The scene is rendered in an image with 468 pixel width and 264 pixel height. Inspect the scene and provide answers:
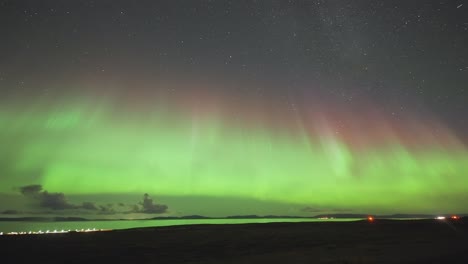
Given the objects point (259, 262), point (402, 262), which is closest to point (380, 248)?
point (402, 262)

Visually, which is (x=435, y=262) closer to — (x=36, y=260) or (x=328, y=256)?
(x=328, y=256)

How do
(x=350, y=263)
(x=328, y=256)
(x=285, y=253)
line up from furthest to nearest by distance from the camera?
(x=285, y=253), (x=328, y=256), (x=350, y=263)

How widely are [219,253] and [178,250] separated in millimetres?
4764

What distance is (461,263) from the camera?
69.4ft

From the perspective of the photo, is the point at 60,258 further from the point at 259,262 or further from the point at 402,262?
the point at 402,262

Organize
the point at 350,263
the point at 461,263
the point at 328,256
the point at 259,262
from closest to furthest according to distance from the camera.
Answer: the point at 461,263 < the point at 350,263 < the point at 259,262 < the point at 328,256

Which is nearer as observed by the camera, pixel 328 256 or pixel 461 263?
pixel 461 263

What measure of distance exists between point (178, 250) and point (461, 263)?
21.6m

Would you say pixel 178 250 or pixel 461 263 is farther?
pixel 178 250

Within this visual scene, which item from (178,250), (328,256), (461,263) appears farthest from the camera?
(178,250)

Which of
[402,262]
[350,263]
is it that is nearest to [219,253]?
[350,263]

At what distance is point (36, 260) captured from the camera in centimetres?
3069

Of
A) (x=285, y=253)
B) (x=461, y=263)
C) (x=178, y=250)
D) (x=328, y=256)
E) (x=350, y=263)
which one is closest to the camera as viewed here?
(x=461, y=263)

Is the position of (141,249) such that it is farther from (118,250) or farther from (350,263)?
(350,263)
